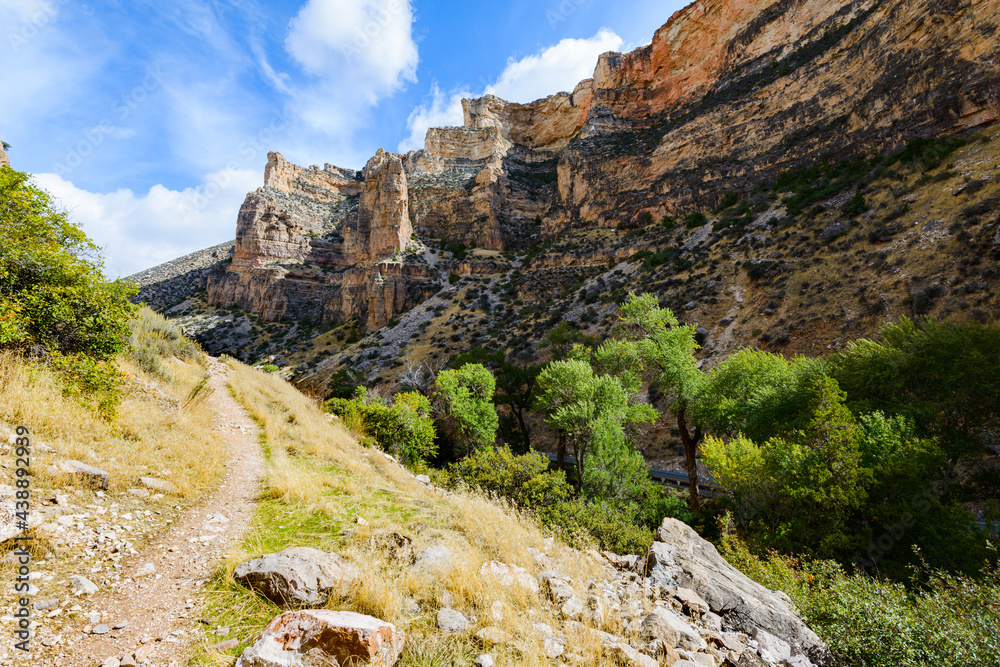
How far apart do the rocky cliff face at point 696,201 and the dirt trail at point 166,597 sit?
78.5 feet

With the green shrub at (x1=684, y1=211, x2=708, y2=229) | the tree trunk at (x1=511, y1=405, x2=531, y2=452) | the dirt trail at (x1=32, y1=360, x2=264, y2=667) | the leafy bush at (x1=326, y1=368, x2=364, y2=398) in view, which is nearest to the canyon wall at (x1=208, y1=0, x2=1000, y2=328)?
the green shrub at (x1=684, y1=211, x2=708, y2=229)

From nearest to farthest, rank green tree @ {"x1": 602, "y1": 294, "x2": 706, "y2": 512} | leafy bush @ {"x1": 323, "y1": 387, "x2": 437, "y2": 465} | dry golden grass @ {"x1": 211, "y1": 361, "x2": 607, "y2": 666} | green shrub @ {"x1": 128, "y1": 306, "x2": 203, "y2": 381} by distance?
dry golden grass @ {"x1": 211, "y1": 361, "x2": 607, "y2": 666}
green shrub @ {"x1": 128, "y1": 306, "x2": 203, "y2": 381}
green tree @ {"x1": 602, "y1": 294, "x2": 706, "y2": 512}
leafy bush @ {"x1": 323, "y1": 387, "x2": 437, "y2": 465}

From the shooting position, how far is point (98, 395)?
18.5ft

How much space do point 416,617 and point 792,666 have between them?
3.67m

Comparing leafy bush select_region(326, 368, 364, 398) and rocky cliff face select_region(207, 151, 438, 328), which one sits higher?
rocky cliff face select_region(207, 151, 438, 328)

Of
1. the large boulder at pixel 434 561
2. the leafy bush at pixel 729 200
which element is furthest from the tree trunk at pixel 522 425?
the leafy bush at pixel 729 200

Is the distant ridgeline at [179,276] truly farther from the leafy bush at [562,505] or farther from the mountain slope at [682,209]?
the leafy bush at [562,505]

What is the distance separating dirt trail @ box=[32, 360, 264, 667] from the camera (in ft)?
7.99

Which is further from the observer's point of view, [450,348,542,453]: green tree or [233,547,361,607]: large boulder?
[450,348,542,453]: green tree

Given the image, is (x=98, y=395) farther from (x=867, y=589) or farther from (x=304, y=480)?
(x=867, y=589)

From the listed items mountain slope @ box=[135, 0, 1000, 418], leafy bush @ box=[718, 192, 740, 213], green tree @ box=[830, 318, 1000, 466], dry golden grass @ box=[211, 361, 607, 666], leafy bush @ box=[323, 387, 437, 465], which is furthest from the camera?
leafy bush @ box=[718, 192, 740, 213]

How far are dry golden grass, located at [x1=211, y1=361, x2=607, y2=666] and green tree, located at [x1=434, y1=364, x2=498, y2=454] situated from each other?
28.4 ft

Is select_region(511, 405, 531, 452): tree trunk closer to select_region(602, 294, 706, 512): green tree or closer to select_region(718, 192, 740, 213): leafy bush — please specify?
select_region(602, 294, 706, 512): green tree

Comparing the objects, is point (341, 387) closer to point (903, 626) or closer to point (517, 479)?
point (517, 479)
